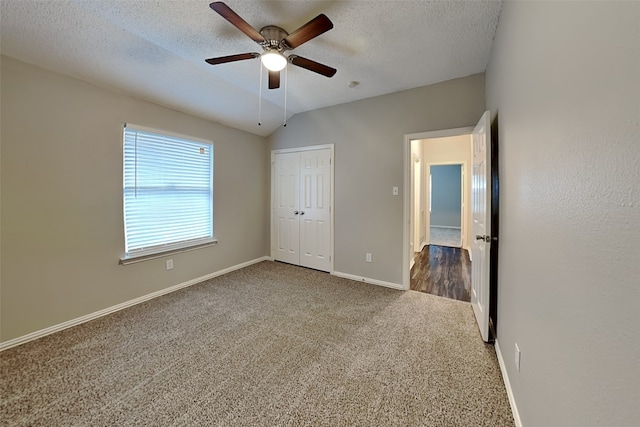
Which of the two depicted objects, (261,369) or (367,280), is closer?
(261,369)

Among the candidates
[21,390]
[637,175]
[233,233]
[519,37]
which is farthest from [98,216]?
[519,37]

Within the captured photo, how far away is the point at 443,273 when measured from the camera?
3973 millimetres

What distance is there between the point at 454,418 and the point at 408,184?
244 cm

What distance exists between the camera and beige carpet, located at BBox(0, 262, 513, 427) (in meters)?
1.45

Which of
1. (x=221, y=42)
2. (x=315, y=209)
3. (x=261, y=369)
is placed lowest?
(x=261, y=369)

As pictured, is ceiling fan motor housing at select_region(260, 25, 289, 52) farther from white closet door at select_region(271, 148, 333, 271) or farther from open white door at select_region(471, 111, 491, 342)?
white closet door at select_region(271, 148, 333, 271)

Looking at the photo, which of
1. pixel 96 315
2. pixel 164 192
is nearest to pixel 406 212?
pixel 164 192

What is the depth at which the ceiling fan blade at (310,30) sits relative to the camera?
1.55m

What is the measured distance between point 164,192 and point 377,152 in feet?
9.36

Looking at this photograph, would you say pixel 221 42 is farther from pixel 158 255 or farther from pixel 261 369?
pixel 261 369

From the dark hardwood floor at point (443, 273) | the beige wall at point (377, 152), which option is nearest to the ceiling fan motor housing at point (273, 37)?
the beige wall at point (377, 152)

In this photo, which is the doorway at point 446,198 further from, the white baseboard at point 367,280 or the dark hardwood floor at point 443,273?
the white baseboard at point 367,280

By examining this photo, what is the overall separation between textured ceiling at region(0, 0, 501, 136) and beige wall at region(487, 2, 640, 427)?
0.83m

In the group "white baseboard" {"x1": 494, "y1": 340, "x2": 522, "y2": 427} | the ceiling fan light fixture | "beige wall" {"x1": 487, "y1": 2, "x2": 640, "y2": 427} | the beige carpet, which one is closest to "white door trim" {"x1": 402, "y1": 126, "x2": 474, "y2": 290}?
the beige carpet
